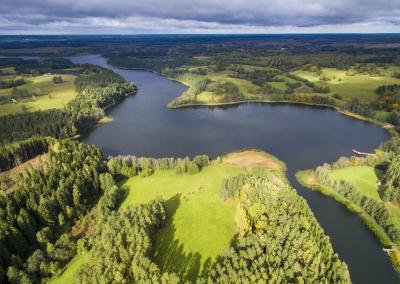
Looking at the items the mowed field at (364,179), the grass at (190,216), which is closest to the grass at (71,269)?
the grass at (190,216)

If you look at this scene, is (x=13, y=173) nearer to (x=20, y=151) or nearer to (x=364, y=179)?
(x=20, y=151)

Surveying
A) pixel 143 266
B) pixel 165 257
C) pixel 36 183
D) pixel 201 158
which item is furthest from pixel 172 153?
pixel 143 266

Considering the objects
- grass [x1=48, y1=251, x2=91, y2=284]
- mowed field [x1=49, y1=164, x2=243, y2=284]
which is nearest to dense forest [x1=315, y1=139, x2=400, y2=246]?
mowed field [x1=49, y1=164, x2=243, y2=284]

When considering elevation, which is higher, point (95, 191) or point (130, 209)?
point (130, 209)

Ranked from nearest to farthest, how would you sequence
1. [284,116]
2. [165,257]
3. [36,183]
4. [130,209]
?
[165,257]
[130,209]
[36,183]
[284,116]

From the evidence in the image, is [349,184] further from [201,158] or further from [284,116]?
[284,116]
